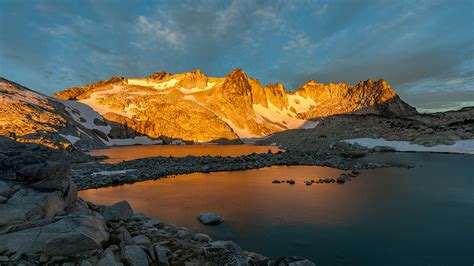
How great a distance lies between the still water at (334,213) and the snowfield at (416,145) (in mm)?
29296

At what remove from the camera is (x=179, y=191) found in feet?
82.2

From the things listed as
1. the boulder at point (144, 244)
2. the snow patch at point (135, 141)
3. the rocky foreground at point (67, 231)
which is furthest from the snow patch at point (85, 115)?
the boulder at point (144, 244)

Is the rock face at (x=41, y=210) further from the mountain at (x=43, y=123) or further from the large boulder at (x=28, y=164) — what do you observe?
the mountain at (x=43, y=123)

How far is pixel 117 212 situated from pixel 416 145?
214ft

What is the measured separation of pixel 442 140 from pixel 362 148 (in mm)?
16665

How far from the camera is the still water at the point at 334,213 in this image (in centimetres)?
1243

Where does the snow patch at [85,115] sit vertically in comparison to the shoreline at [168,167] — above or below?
above

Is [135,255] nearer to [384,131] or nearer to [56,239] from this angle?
[56,239]

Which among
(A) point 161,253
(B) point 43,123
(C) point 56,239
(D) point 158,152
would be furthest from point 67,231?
(B) point 43,123

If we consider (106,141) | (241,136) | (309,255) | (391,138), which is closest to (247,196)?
(309,255)

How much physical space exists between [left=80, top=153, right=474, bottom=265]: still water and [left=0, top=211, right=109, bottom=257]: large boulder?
6.43 metres

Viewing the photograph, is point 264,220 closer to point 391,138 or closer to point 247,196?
point 247,196

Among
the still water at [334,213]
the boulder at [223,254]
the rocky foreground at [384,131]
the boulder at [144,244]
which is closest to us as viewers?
the boulder at [223,254]

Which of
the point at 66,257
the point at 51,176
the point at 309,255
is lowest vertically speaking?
the point at 309,255
